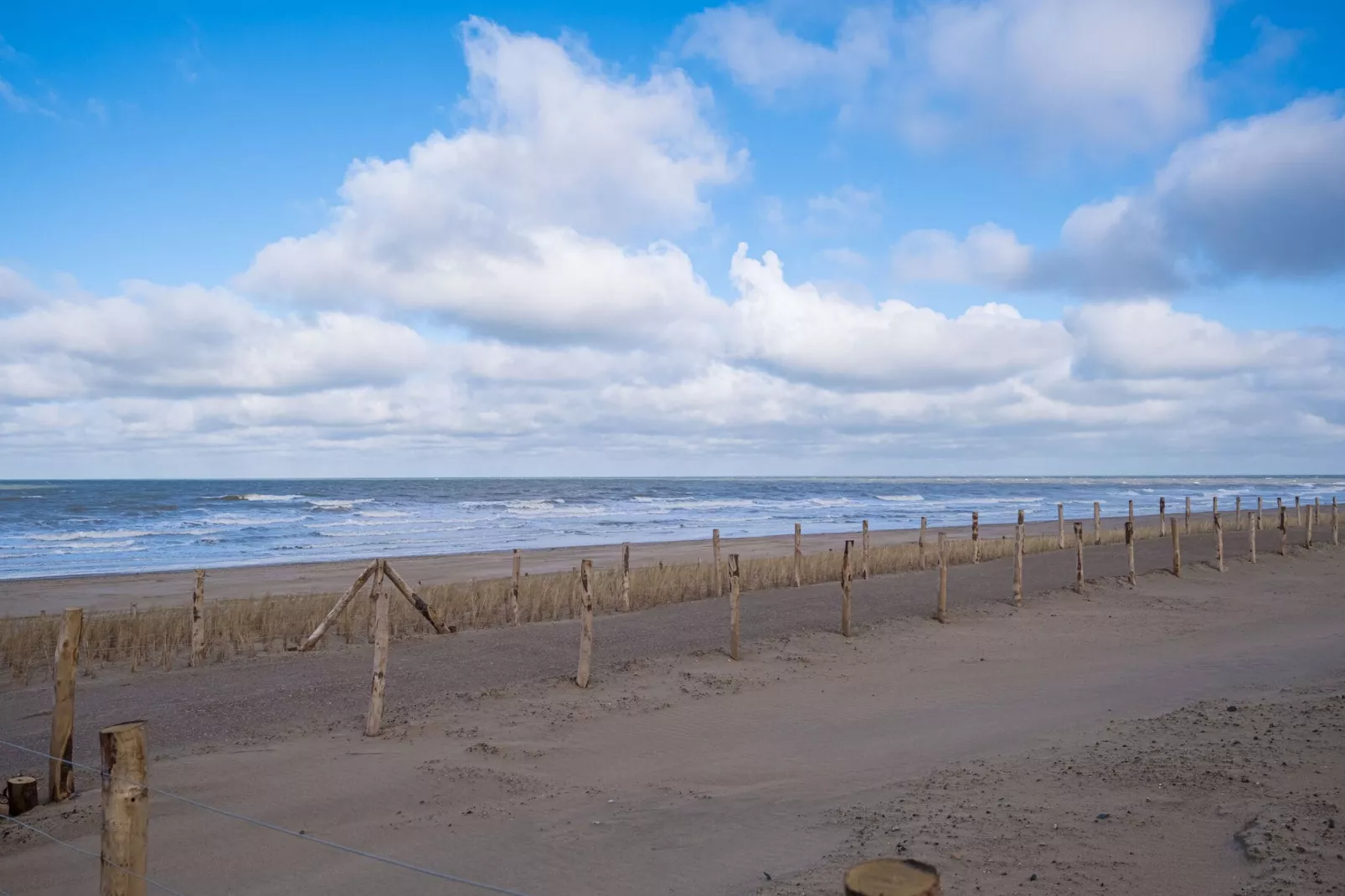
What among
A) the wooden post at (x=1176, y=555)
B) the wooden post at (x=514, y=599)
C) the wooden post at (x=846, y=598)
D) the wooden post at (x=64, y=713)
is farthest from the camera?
the wooden post at (x=1176, y=555)

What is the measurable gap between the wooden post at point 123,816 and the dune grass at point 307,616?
9.21m

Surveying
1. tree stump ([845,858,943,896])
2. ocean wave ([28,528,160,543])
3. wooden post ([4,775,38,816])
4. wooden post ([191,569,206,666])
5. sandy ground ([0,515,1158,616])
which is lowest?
sandy ground ([0,515,1158,616])

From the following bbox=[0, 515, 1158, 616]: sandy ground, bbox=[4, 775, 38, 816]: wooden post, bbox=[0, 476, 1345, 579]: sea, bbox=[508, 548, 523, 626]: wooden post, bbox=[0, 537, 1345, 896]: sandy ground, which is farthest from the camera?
bbox=[0, 476, 1345, 579]: sea

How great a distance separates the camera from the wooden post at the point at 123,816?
4230 millimetres

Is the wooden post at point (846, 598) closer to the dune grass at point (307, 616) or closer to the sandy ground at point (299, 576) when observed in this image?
the dune grass at point (307, 616)

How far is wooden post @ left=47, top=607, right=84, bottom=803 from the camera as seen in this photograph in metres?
7.39

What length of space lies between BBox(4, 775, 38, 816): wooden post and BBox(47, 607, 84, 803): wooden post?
17 centimetres

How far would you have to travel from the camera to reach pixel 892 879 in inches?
104

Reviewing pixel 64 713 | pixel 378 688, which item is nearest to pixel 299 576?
pixel 378 688

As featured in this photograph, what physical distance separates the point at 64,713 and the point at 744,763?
6.06 m

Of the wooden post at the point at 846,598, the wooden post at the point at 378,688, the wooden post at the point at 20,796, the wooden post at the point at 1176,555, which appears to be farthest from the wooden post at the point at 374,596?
the wooden post at the point at 1176,555

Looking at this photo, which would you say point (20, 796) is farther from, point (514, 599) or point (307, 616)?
point (514, 599)

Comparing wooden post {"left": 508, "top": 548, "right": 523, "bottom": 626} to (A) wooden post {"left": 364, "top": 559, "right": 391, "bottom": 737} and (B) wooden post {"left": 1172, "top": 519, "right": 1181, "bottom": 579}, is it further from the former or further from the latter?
(B) wooden post {"left": 1172, "top": 519, "right": 1181, "bottom": 579}

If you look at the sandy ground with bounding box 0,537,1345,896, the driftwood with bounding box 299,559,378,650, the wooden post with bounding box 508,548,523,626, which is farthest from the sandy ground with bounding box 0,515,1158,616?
the driftwood with bounding box 299,559,378,650
